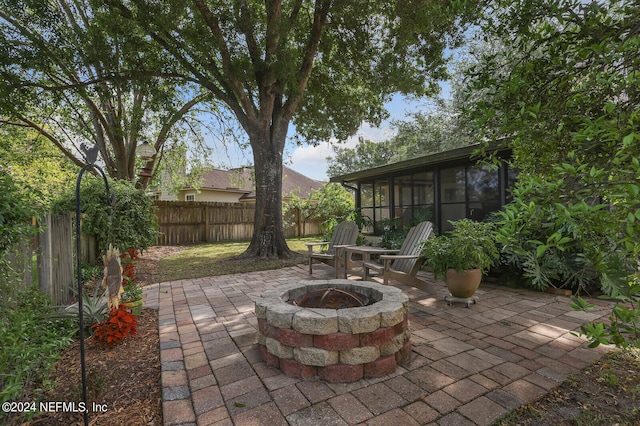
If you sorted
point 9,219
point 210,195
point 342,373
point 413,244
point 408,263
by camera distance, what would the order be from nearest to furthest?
point 9,219 → point 342,373 → point 408,263 → point 413,244 → point 210,195

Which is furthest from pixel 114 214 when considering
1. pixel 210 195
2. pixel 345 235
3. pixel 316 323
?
pixel 210 195

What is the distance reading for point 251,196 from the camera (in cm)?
1797

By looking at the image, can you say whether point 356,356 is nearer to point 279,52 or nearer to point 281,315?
point 281,315

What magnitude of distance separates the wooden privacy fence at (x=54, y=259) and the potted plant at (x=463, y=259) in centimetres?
405

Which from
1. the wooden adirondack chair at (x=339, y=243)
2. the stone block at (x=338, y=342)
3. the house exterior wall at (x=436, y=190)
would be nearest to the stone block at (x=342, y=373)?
the stone block at (x=338, y=342)

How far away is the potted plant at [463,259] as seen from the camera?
3580mm

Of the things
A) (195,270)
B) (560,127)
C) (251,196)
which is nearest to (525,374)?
(560,127)

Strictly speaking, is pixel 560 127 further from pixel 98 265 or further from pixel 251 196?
pixel 251 196

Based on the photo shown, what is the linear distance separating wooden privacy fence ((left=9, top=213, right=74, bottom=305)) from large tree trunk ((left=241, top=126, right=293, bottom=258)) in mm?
3807

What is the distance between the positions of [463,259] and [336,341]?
7.36 feet

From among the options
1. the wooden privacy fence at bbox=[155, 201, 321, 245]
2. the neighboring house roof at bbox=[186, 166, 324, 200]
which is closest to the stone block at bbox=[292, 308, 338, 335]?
the wooden privacy fence at bbox=[155, 201, 321, 245]

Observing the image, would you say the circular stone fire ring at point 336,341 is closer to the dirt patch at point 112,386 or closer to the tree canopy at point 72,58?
the dirt patch at point 112,386

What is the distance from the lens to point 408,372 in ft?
7.08

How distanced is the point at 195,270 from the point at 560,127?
20.3 feet
